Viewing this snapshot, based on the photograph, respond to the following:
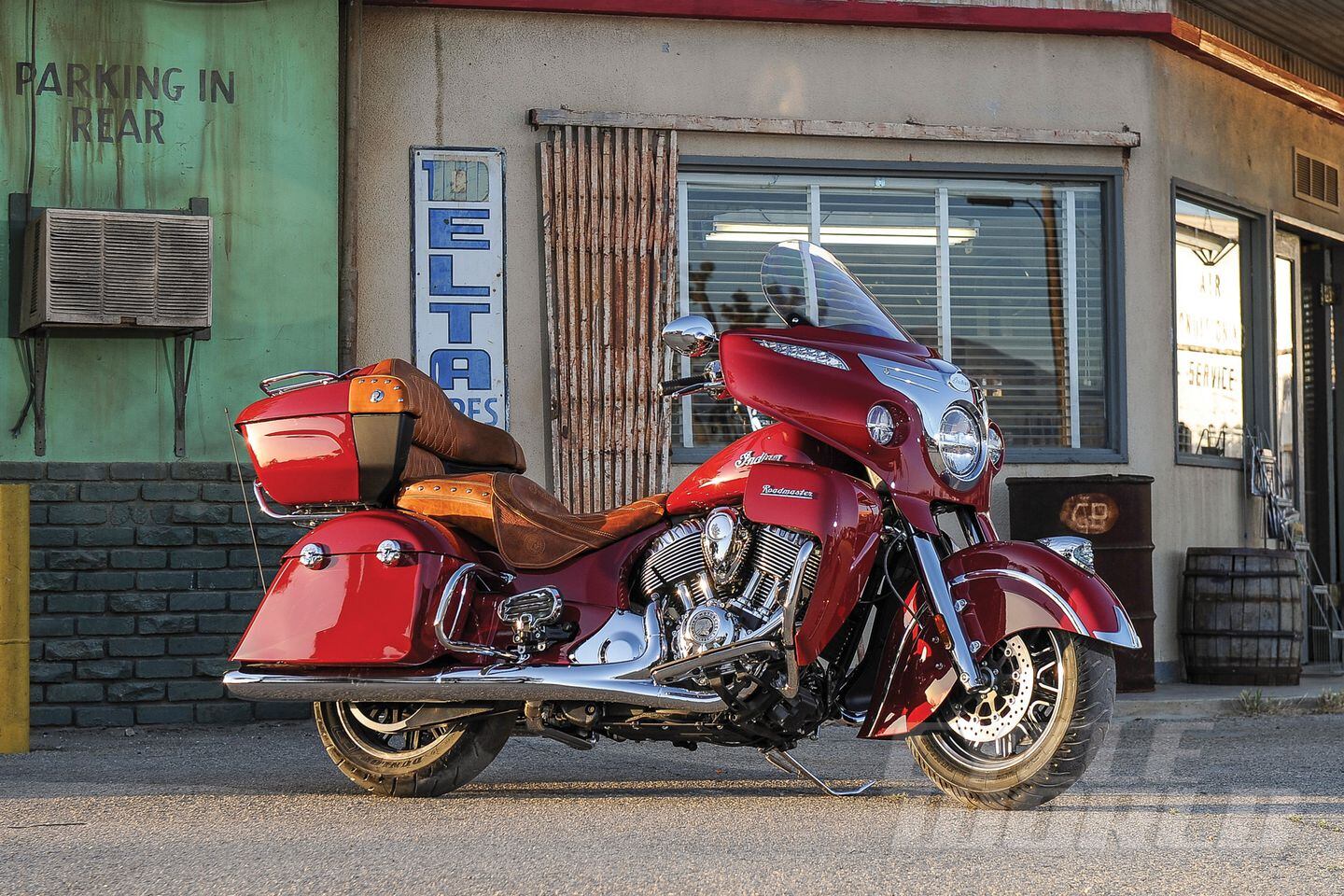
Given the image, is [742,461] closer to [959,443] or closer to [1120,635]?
[959,443]

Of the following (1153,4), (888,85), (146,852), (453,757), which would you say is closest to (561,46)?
(888,85)

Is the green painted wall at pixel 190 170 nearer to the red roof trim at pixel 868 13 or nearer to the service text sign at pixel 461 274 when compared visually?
the service text sign at pixel 461 274

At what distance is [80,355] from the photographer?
8336mm

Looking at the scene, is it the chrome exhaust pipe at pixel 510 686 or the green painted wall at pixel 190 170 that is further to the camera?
the green painted wall at pixel 190 170

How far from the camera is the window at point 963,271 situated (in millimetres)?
9633

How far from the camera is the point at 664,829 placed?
192 inches

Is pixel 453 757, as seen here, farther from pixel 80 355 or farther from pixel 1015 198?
pixel 1015 198

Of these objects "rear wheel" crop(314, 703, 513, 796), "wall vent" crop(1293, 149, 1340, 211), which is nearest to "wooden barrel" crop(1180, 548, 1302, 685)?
"wall vent" crop(1293, 149, 1340, 211)

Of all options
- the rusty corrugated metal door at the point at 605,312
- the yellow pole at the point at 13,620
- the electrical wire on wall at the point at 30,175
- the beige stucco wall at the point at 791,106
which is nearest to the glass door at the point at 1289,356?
the beige stucco wall at the point at 791,106

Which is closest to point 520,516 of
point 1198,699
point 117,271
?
point 117,271

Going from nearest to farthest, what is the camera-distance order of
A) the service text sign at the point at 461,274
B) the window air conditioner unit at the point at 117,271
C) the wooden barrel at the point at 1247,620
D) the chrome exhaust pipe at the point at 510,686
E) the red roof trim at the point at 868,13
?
1. the chrome exhaust pipe at the point at 510,686
2. the window air conditioner unit at the point at 117,271
3. the service text sign at the point at 461,274
4. the red roof trim at the point at 868,13
5. the wooden barrel at the point at 1247,620

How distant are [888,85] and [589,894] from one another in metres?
6.77

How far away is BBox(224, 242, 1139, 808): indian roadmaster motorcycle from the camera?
4996mm

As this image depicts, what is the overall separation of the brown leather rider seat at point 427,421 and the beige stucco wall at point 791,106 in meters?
3.14
